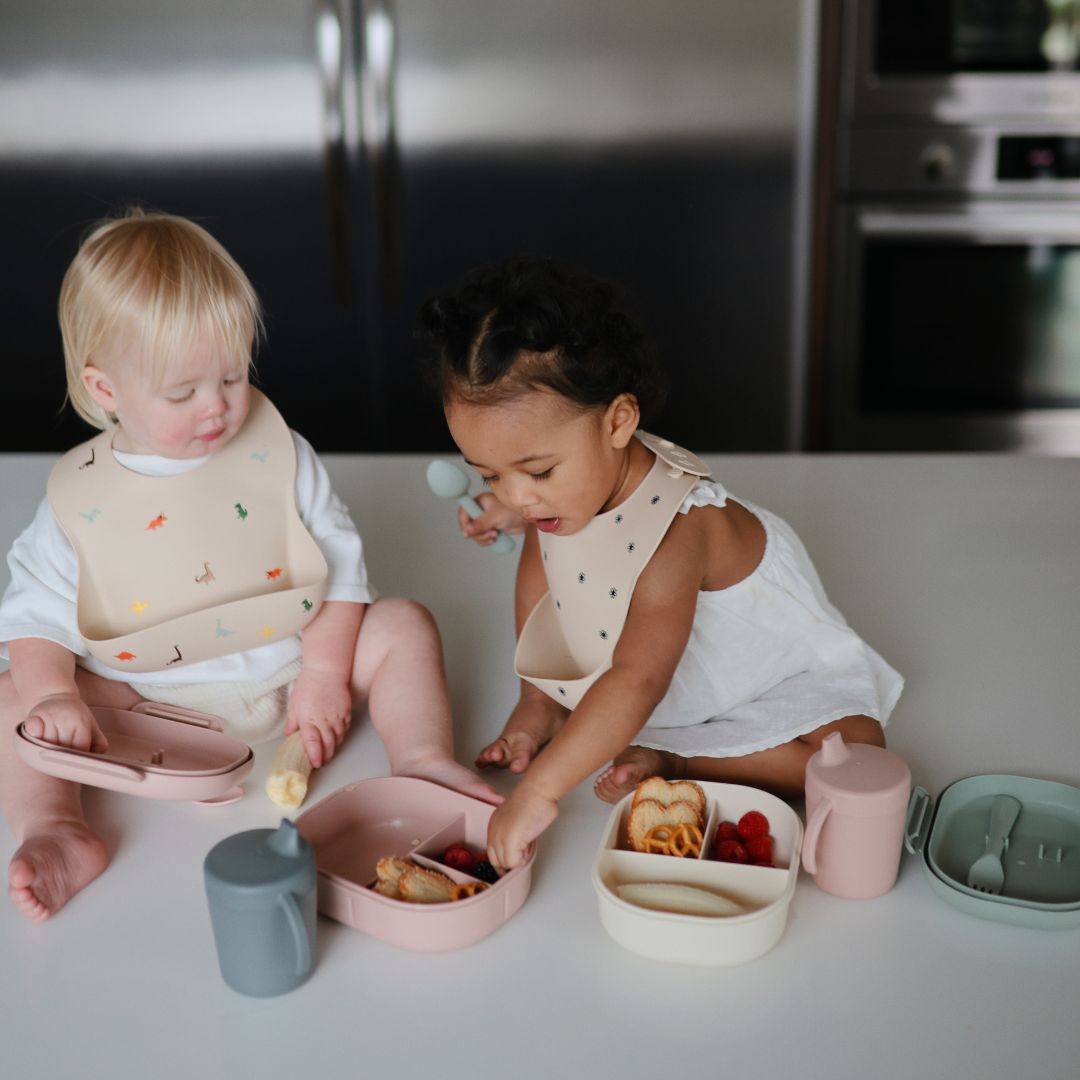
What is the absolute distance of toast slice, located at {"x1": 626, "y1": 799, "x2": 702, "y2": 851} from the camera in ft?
2.88

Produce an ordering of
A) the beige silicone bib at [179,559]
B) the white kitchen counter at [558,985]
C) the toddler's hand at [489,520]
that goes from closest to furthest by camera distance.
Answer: the white kitchen counter at [558,985]
the beige silicone bib at [179,559]
the toddler's hand at [489,520]

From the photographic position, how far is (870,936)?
0.83 metres

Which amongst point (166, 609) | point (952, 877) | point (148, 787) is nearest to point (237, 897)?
point (148, 787)

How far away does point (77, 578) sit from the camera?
41.7 inches

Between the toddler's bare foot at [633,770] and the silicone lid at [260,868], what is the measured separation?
0.30 metres

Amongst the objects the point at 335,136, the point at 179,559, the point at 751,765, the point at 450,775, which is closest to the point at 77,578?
the point at 179,559

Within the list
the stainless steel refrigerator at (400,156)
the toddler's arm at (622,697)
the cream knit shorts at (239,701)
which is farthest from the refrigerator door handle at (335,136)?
the toddler's arm at (622,697)

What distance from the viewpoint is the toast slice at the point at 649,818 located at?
0.88m

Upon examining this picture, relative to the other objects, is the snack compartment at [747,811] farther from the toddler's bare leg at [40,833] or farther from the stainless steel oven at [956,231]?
the stainless steel oven at [956,231]

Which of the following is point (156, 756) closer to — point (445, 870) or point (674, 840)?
point (445, 870)

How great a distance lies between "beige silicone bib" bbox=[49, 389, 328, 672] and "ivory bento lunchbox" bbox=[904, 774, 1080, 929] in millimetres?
537

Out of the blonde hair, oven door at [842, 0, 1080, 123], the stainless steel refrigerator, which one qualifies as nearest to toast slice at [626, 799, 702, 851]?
the blonde hair

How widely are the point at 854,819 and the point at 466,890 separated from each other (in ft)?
0.87

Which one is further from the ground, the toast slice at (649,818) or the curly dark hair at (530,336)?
the curly dark hair at (530,336)
